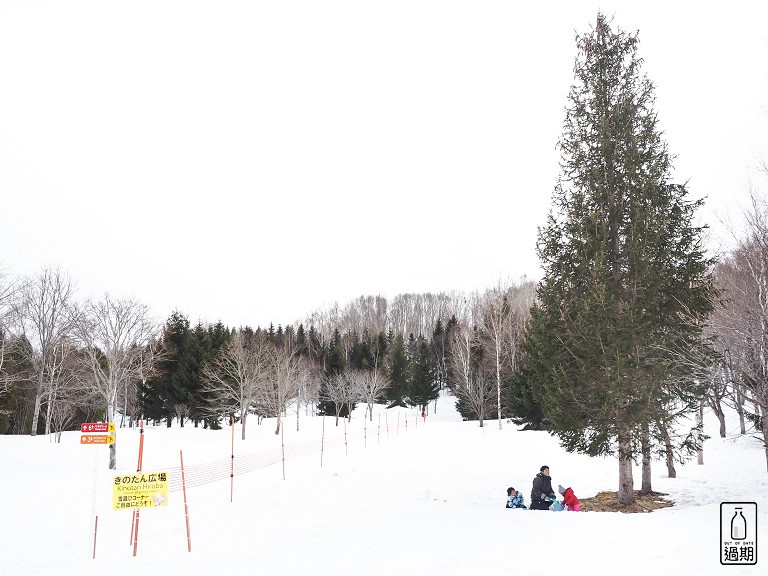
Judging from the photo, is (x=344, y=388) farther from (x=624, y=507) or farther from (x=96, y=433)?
(x=96, y=433)

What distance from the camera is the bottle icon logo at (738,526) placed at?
29.3 ft

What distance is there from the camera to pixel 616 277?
1427 cm

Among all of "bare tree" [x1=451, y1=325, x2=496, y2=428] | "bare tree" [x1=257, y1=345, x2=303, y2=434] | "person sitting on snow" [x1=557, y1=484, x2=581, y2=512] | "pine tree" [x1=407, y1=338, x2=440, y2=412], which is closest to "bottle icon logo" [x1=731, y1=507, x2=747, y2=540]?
"person sitting on snow" [x1=557, y1=484, x2=581, y2=512]

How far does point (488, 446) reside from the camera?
30.8 metres

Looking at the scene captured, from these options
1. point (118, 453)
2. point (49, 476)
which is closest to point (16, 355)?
point (118, 453)

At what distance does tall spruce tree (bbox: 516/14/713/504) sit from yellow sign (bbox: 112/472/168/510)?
1020 centimetres

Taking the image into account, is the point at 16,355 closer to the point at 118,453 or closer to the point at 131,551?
the point at 118,453

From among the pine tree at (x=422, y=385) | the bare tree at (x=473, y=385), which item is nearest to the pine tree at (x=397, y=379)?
the pine tree at (x=422, y=385)

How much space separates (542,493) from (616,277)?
6468mm

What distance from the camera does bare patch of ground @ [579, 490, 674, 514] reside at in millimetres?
13570

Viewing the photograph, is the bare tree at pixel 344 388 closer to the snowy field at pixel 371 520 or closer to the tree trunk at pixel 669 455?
the snowy field at pixel 371 520

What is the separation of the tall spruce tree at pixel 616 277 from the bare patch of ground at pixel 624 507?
37 centimetres

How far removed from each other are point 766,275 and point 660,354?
304cm

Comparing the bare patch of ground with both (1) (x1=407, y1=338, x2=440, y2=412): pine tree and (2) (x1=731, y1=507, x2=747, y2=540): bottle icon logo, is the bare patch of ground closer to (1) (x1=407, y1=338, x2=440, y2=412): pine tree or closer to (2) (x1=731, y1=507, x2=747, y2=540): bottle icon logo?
(2) (x1=731, y1=507, x2=747, y2=540): bottle icon logo
